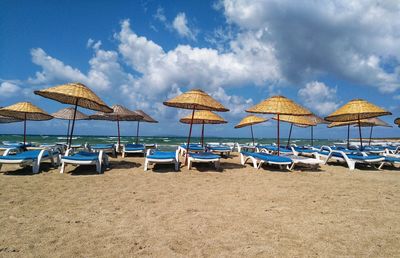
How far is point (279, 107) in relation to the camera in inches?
324

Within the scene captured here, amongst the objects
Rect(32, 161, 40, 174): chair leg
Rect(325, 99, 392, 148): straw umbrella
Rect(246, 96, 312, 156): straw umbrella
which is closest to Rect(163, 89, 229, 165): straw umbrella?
Rect(246, 96, 312, 156): straw umbrella

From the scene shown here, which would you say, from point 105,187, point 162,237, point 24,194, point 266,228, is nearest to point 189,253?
point 162,237

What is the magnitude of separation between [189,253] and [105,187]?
3.59 meters

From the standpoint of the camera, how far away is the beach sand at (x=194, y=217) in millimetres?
2682

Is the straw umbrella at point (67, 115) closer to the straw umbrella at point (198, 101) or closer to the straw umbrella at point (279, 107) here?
the straw umbrella at point (198, 101)

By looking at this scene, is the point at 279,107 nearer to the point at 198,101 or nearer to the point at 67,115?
the point at 198,101

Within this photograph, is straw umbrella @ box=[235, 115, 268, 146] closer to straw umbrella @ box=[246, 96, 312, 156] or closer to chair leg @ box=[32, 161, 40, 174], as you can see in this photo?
straw umbrella @ box=[246, 96, 312, 156]

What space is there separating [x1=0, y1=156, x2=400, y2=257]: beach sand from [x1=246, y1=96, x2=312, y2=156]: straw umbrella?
8.64 feet

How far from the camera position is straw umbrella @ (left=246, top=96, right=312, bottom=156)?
8.10 meters

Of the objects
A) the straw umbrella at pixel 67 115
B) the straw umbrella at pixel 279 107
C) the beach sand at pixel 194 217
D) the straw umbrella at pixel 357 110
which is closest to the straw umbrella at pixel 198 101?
the straw umbrella at pixel 279 107

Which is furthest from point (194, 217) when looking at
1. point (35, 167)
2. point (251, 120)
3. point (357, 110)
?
point (251, 120)

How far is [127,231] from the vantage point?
10.2 ft

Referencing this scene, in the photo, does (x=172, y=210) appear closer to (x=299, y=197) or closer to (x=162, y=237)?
(x=162, y=237)

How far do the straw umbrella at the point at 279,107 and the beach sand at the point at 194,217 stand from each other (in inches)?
104
